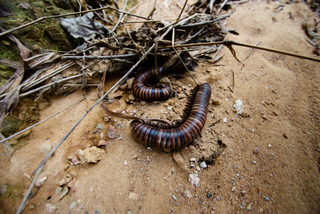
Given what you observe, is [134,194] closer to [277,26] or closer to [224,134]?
[224,134]

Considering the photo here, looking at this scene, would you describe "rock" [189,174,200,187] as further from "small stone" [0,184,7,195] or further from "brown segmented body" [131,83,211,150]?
"small stone" [0,184,7,195]

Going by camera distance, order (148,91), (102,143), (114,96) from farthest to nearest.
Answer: (114,96), (148,91), (102,143)

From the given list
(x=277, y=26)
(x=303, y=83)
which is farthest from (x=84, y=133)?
(x=277, y=26)

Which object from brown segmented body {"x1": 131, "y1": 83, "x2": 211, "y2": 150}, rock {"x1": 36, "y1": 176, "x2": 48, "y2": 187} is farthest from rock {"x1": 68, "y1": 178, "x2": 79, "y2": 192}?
A: brown segmented body {"x1": 131, "y1": 83, "x2": 211, "y2": 150}

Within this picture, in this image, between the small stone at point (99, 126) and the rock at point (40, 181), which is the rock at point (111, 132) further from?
the rock at point (40, 181)

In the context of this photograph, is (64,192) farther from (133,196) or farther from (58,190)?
(133,196)

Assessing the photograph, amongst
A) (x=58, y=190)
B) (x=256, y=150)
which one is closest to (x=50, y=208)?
(x=58, y=190)
